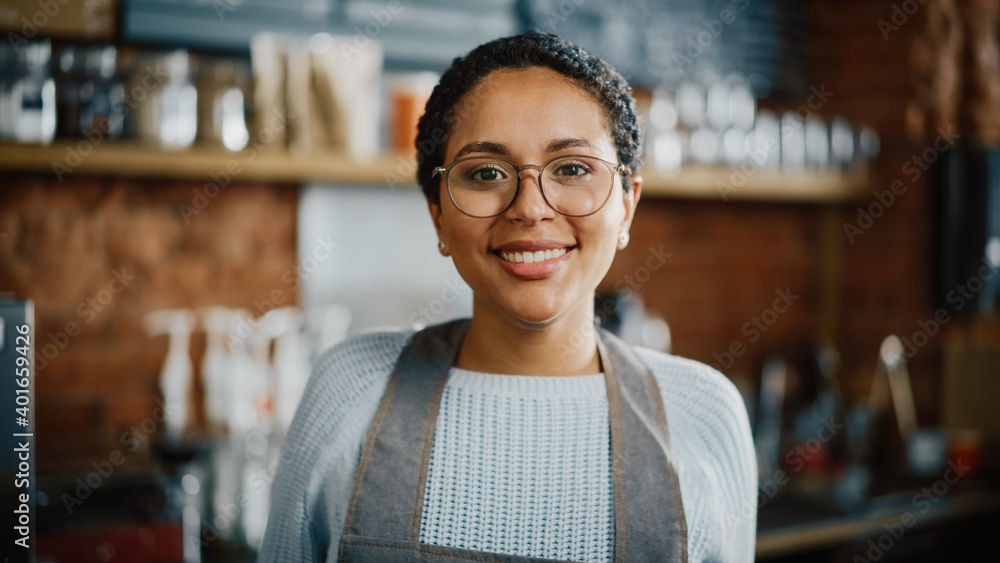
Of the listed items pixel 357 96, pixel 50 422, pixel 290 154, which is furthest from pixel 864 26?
pixel 50 422

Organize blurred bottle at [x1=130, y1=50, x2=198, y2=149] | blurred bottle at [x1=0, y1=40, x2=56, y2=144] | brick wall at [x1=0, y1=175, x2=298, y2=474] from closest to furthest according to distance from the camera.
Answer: blurred bottle at [x1=0, y1=40, x2=56, y2=144] → blurred bottle at [x1=130, y1=50, x2=198, y2=149] → brick wall at [x1=0, y1=175, x2=298, y2=474]

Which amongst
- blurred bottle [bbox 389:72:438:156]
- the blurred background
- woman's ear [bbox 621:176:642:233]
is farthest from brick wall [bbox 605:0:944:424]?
woman's ear [bbox 621:176:642:233]

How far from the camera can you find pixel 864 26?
116 inches

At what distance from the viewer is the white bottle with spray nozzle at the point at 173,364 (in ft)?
6.54

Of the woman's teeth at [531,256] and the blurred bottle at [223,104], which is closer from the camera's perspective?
the woman's teeth at [531,256]

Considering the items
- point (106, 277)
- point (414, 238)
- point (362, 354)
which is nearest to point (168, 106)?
point (106, 277)

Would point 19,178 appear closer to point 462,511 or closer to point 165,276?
point 165,276

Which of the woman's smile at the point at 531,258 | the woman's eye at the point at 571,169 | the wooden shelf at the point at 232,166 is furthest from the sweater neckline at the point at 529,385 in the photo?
the wooden shelf at the point at 232,166

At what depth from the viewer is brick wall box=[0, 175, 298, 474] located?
73.4 inches

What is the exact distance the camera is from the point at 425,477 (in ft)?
3.44

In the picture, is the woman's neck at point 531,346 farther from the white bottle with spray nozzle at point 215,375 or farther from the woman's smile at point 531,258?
the white bottle with spray nozzle at point 215,375

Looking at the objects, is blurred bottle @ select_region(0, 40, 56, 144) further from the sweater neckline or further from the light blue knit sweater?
the sweater neckline

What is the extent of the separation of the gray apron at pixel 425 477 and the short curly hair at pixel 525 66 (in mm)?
266

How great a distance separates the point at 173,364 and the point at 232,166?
1.79 feet
